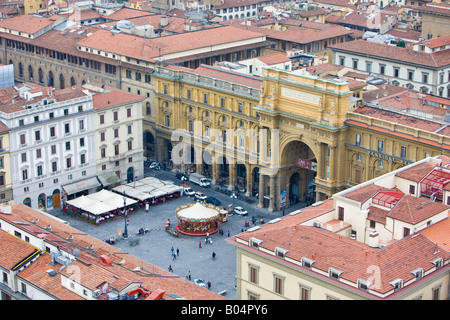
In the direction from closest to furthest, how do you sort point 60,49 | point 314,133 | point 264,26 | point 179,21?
point 314,133
point 60,49
point 179,21
point 264,26

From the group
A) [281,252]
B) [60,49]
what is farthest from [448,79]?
[281,252]

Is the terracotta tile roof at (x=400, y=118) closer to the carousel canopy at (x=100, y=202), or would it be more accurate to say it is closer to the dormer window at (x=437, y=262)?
the carousel canopy at (x=100, y=202)

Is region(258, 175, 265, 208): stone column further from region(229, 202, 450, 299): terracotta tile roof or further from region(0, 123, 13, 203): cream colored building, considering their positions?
region(229, 202, 450, 299): terracotta tile roof

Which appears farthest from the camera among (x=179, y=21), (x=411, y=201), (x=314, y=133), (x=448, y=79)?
(x=179, y=21)

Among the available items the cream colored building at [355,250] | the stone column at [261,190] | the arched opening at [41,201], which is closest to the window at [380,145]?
the stone column at [261,190]

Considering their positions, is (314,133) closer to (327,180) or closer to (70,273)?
(327,180)
